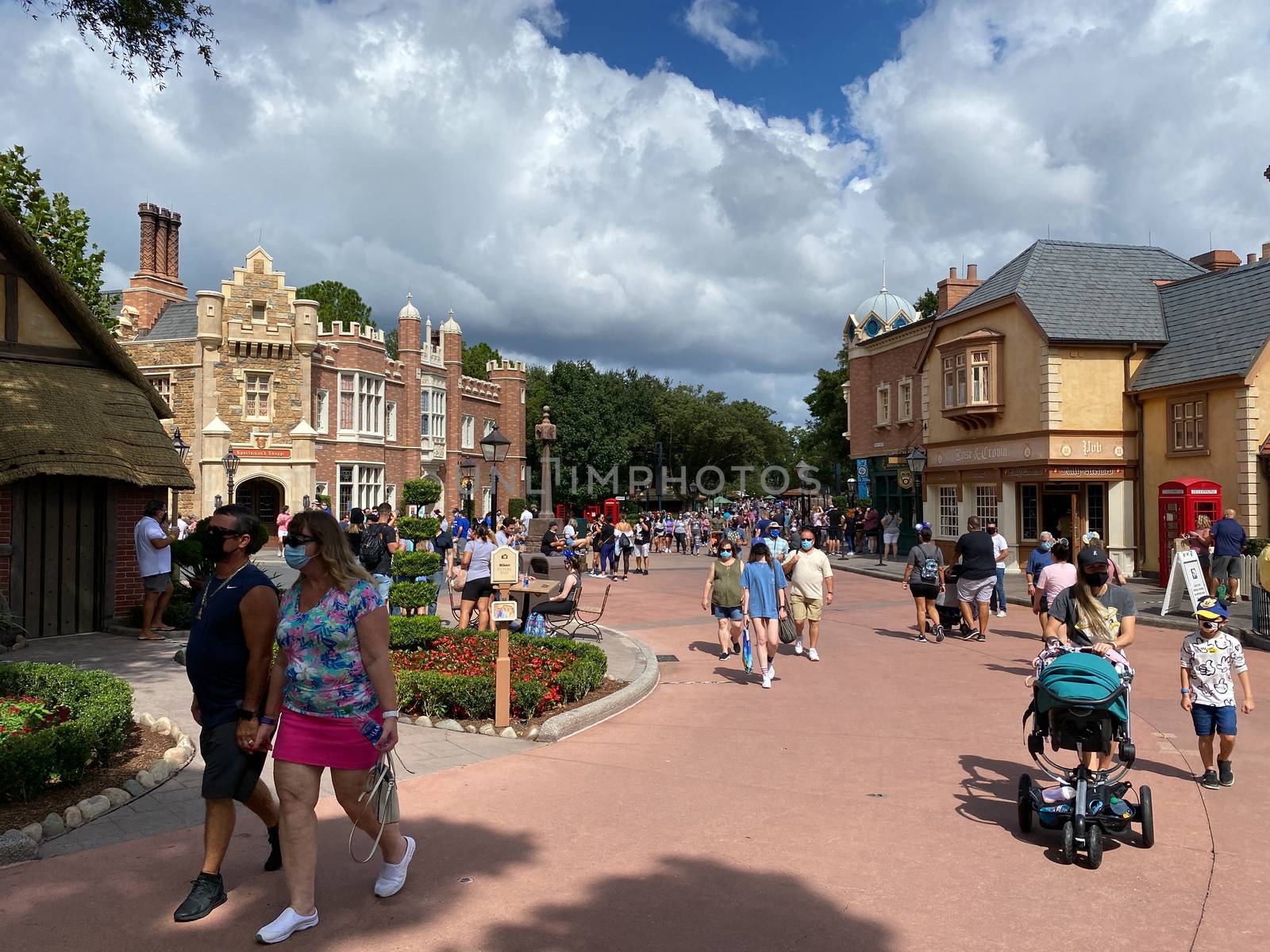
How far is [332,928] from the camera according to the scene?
4.26 metres

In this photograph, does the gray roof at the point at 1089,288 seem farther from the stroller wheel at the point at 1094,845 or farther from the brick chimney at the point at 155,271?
the brick chimney at the point at 155,271

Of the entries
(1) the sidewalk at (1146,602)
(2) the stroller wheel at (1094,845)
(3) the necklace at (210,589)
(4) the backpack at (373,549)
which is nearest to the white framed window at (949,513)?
(1) the sidewalk at (1146,602)

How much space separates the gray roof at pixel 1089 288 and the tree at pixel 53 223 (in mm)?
21849

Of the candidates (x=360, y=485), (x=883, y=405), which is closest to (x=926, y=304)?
(x=883, y=405)

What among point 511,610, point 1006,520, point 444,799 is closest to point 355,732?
point 444,799

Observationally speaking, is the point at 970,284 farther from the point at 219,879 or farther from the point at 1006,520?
the point at 219,879

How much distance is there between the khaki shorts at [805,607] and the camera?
1222 centimetres

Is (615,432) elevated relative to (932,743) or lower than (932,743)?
elevated

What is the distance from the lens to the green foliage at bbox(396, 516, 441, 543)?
22.4m

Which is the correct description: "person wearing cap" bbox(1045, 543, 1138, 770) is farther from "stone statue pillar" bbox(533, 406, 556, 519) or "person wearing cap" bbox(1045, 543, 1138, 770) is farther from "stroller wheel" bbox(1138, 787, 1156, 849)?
"stone statue pillar" bbox(533, 406, 556, 519)

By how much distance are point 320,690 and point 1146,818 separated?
468cm

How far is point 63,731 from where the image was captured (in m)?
5.89

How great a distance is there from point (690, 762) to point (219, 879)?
145 inches

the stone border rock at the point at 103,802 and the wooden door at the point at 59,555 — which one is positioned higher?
the wooden door at the point at 59,555
